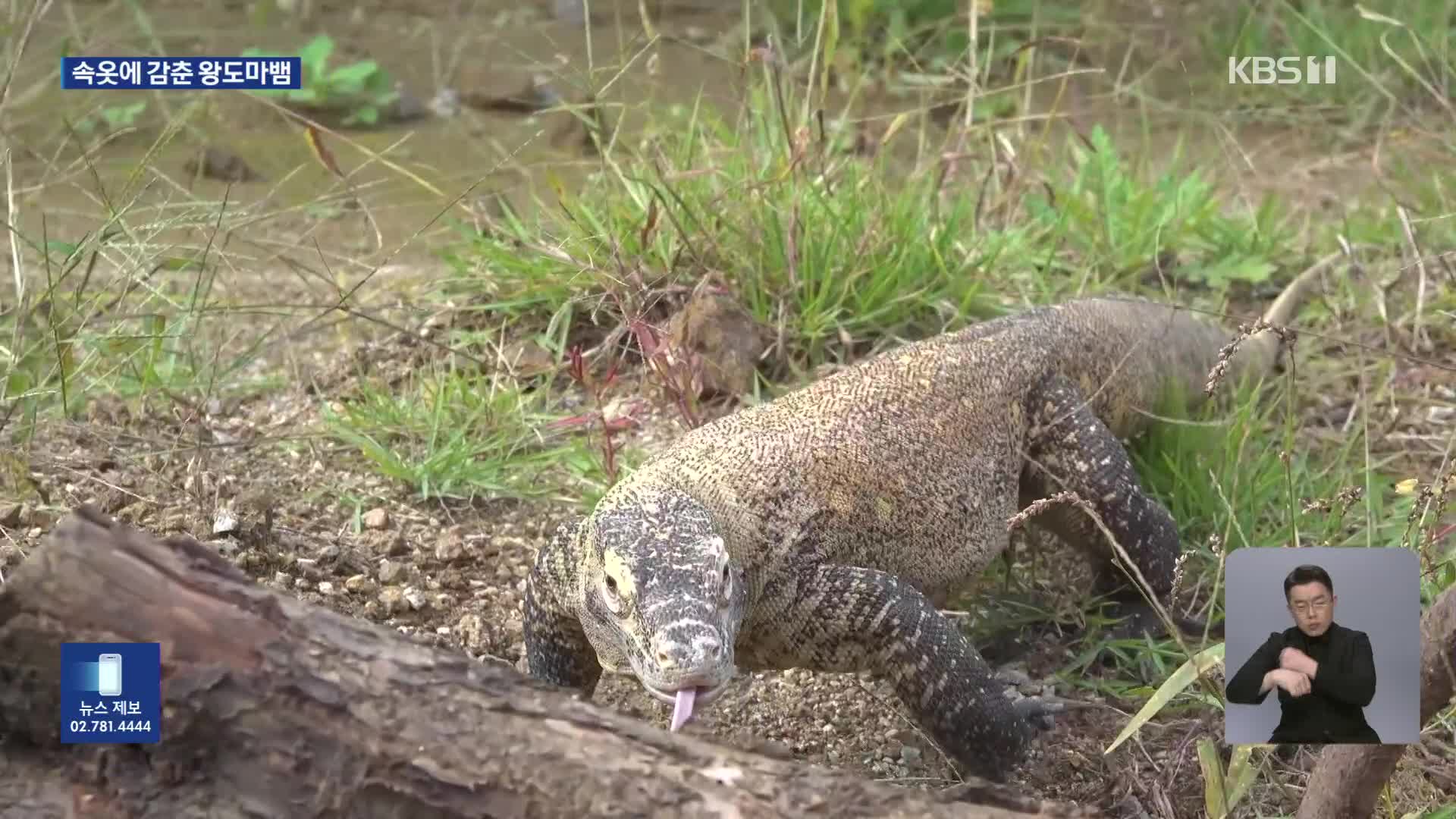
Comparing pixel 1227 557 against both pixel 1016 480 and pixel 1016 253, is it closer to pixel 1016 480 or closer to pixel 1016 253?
pixel 1016 480

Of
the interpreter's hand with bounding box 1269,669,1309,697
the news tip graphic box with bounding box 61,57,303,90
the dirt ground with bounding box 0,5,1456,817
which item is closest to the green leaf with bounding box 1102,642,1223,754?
the interpreter's hand with bounding box 1269,669,1309,697

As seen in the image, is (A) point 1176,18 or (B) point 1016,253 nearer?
(B) point 1016,253

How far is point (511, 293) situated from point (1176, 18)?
399 centimetres

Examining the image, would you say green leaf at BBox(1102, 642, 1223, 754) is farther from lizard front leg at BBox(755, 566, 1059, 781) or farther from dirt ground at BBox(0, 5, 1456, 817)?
lizard front leg at BBox(755, 566, 1059, 781)

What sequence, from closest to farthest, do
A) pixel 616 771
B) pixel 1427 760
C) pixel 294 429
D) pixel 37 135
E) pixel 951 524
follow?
pixel 616 771
pixel 1427 760
pixel 951 524
pixel 294 429
pixel 37 135

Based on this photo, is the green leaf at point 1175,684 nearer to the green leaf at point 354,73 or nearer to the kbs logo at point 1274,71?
the kbs logo at point 1274,71

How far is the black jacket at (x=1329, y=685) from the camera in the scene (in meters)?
2.03

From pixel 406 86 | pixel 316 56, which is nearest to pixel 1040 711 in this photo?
pixel 316 56

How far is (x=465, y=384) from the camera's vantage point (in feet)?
14.0

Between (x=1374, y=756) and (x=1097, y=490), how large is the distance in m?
1.48

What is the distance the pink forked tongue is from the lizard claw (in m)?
1.05

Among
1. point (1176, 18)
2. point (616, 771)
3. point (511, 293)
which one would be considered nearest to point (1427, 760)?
point (616, 771)

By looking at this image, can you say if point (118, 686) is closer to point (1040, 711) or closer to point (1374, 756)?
point (1374, 756)

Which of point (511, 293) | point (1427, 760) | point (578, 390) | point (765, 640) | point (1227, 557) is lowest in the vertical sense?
point (1427, 760)
